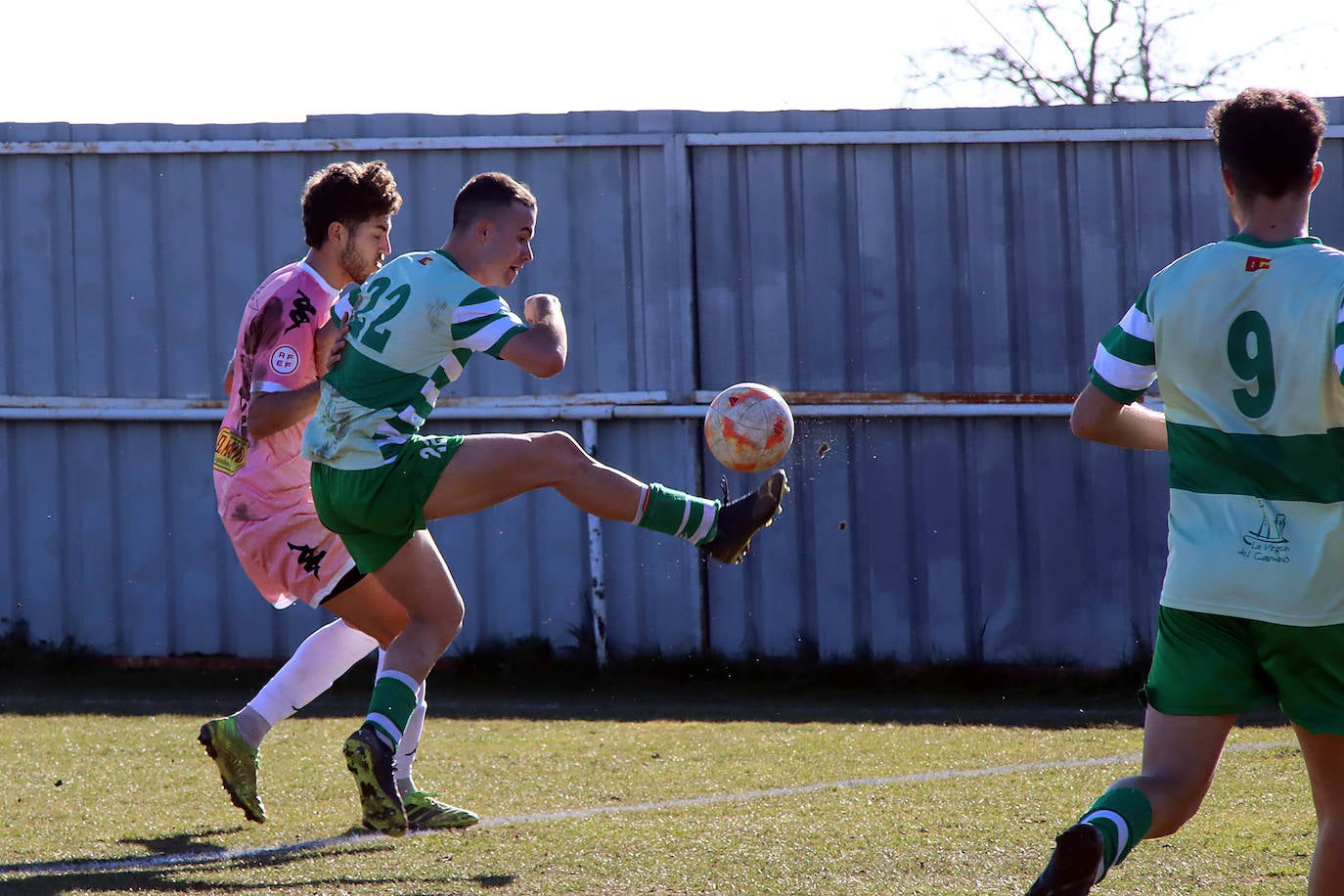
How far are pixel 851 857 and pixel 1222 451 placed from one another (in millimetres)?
1899

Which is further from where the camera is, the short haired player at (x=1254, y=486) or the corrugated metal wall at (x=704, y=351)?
the corrugated metal wall at (x=704, y=351)

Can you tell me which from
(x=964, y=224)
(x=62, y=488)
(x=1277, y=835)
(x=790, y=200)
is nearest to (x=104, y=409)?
(x=62, y=488)

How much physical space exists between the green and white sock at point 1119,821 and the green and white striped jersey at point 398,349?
228cm

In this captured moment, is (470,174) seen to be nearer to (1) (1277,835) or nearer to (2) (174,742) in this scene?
(2) (174,742)

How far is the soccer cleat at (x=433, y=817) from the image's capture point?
16.6 feet

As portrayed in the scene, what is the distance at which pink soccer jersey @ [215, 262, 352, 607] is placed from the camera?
5332 millimetres

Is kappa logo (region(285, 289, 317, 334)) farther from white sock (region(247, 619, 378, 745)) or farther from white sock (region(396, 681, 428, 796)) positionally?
white sock (region(396, 681, 428, 796))

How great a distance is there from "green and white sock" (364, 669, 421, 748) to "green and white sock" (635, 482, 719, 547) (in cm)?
87

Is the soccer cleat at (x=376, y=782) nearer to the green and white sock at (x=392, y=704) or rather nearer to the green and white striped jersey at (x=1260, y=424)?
the green and white sock at (x=392, y=704)

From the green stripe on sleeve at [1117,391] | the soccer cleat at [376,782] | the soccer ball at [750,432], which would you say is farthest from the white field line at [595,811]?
the green stripe on sleeve at [1117,391]

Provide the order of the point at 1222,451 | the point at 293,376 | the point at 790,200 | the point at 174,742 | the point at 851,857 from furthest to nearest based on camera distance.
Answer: the point at 790,200 → the point at 174,742 → the point at 293,376 → the point at 851,857 → the point at 1222,451

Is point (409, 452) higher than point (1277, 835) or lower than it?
higher

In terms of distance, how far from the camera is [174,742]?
704 centimetres

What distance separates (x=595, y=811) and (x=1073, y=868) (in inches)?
106
